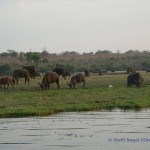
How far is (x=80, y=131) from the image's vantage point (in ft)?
57.7

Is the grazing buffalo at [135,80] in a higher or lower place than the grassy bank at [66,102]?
higher

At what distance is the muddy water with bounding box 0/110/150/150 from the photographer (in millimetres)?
14898

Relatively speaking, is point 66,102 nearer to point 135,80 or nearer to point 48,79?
point 48,79

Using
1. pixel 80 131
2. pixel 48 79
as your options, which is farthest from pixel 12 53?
pixel 80 131

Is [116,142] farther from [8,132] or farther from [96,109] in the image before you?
[96,109]

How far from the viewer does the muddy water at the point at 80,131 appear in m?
14.9

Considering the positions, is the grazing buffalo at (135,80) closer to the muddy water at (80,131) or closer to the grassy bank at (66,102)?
the grassy bank at (66,102)

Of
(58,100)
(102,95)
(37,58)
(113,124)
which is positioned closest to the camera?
(113,124)

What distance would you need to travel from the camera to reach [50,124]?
19.4 meters

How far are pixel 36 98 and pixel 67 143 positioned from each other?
14.7m

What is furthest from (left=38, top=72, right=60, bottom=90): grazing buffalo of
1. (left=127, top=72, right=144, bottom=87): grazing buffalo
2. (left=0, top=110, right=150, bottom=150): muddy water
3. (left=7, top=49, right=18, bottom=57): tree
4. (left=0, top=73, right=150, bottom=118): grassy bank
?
(left=7, top=49, right=18, bottom=57): tree

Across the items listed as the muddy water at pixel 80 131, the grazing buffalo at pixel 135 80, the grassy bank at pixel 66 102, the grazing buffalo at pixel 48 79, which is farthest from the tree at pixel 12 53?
the muddy water at pixel 80 131

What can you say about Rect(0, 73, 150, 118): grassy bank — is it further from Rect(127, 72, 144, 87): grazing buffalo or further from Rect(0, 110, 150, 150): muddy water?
Rect(127, 72, 144, 87): grazing buffalo

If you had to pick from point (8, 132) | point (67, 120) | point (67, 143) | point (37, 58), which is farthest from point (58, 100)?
point (37, 58)
